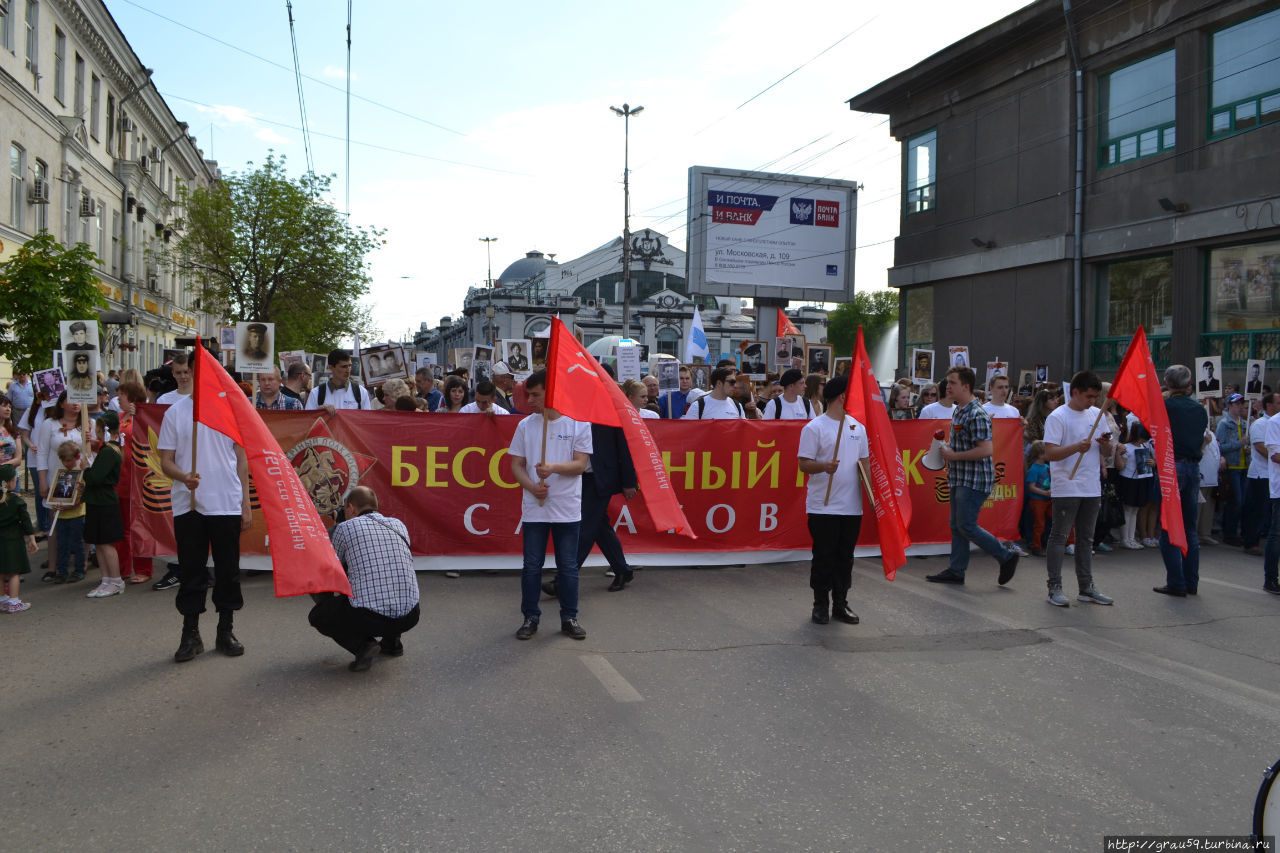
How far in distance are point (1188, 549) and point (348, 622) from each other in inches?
271

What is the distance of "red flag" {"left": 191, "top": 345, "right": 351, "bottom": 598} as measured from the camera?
5.43m

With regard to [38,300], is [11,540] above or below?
below

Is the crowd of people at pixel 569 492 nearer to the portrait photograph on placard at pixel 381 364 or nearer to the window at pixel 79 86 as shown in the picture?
the portrait photograph on placard at pixel 381 364

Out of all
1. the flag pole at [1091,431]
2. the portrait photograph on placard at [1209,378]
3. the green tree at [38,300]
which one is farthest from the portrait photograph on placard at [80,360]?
the portrait photograph on placard at [1209,378]

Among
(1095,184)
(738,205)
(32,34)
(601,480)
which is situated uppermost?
(32,34)

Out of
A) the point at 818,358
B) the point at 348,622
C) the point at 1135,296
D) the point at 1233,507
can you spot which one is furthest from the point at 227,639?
the point at 1135,296

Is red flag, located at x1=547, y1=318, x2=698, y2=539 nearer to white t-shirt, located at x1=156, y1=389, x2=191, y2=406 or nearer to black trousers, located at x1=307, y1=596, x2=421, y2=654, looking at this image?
black trousers, located at x1=307, y1=596, x2=421, y2=654

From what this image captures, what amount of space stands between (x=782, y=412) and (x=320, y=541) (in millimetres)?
6396

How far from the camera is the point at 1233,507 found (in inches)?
469

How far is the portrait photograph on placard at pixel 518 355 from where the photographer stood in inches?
637

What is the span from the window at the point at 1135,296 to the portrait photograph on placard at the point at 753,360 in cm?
892

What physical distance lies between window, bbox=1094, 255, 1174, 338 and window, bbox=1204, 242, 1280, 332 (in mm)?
867

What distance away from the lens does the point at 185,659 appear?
19.7ft

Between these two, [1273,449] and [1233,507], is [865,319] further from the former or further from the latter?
[1273,449]
